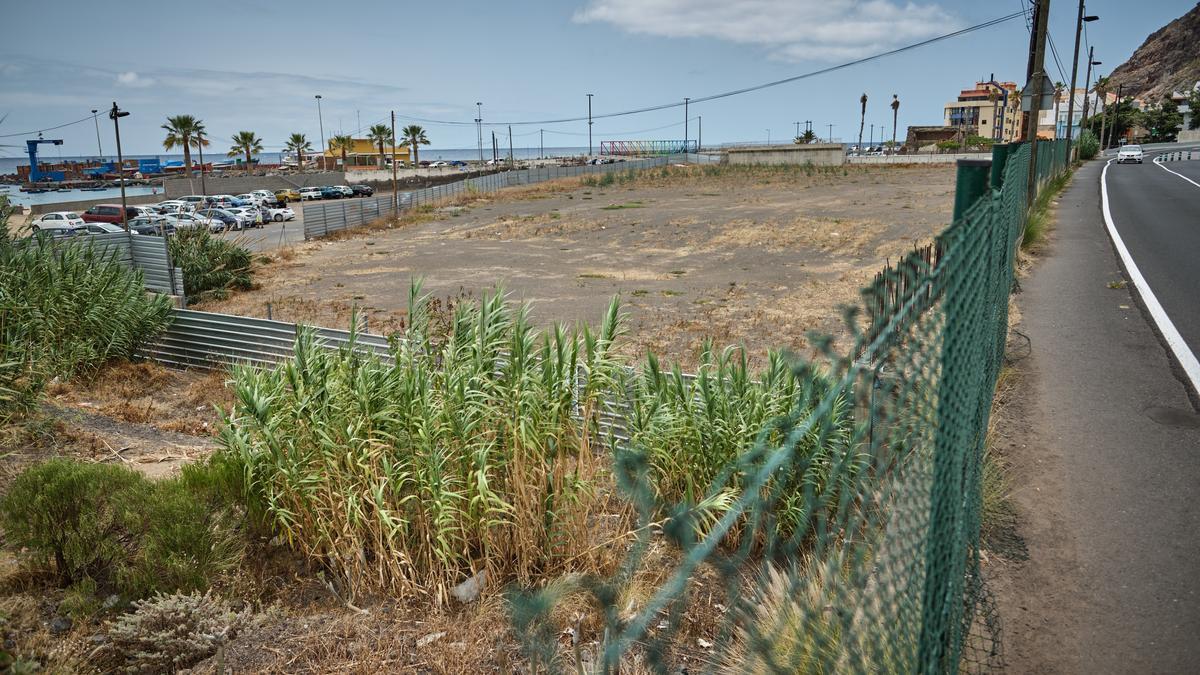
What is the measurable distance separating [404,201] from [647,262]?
2450 cm

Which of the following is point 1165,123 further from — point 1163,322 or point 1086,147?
point 1163,322

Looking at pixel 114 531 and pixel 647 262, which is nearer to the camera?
pixel 114 531

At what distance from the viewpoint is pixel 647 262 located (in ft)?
72.1

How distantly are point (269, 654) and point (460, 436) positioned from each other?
165 centimetres

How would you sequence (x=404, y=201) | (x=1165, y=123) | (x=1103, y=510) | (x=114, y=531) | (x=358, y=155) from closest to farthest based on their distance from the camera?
(x=1103, y=510), (x=114, y=531), (x=404, y=201), (x=1165, y=123), (x=358, y=155)

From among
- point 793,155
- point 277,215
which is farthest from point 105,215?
point 793,155

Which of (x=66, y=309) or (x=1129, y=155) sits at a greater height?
(x=1129, y=155)

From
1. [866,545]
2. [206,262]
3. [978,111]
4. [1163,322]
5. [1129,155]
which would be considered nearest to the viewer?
[866,545]

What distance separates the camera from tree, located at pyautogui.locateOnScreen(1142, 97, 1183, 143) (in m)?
102

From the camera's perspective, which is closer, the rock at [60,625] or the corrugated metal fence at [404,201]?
the rock at [60,625]

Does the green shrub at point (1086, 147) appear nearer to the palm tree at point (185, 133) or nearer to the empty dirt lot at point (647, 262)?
the empty dirt lot at point (647, 262)

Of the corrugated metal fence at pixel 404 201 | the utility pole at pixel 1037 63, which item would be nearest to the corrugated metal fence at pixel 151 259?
the corrugated metal fence at pixel 404 201

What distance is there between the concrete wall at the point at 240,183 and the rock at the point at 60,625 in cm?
6313

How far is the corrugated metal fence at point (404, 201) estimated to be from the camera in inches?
1278
